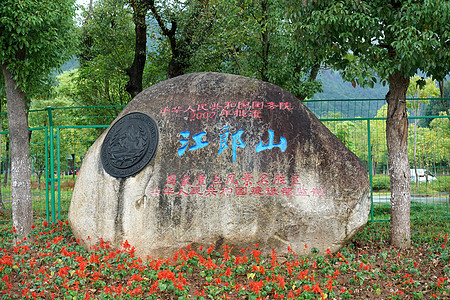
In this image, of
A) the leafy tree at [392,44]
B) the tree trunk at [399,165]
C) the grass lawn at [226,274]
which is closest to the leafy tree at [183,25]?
the leafy tree at [392,44]

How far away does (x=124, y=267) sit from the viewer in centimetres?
491

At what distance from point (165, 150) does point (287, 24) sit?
3551mm

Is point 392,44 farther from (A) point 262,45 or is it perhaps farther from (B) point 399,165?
(A) point 262,45

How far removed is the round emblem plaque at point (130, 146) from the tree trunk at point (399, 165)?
3.83 metres

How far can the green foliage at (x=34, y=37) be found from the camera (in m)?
5.73

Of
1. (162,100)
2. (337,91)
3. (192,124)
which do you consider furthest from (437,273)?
(337,91)

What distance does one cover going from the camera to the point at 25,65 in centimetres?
623

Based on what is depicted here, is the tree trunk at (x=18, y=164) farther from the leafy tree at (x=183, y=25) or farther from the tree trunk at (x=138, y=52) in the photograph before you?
the leafy tree at (x=183, y=25)

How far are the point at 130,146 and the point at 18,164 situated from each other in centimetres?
216

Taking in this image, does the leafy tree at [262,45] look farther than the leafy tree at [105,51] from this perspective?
No

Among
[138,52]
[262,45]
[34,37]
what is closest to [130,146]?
[34,37]

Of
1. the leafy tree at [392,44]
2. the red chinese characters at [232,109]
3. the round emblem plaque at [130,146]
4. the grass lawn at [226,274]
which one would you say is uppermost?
the leafy tree at [392,44]

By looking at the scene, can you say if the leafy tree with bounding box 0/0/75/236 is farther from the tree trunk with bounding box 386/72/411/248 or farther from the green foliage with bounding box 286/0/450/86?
the tree trunk with bounding box 386/72/411/248

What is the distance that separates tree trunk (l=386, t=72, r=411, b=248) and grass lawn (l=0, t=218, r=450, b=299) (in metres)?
0.30
